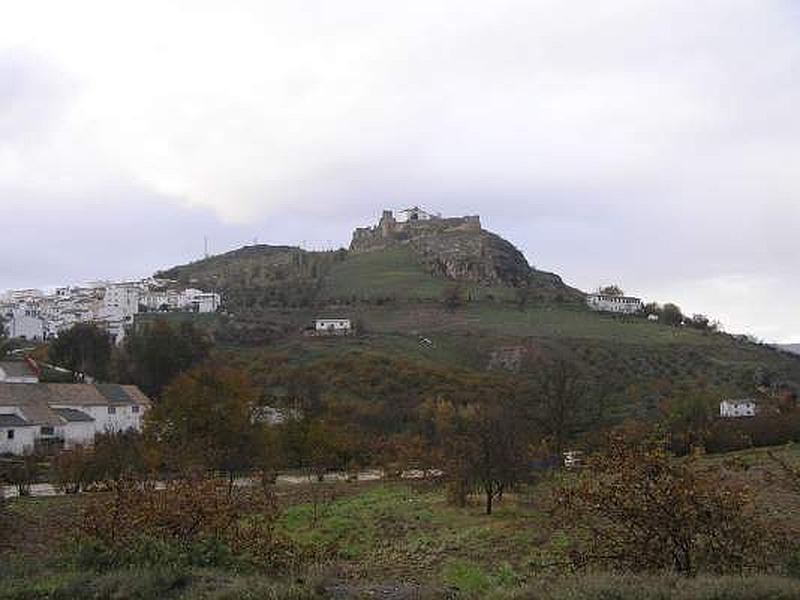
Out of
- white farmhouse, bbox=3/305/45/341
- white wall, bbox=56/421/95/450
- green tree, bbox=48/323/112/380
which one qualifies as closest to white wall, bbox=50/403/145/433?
white wall, bbox=56/421/95/450

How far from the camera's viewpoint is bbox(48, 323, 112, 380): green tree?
6869 cm

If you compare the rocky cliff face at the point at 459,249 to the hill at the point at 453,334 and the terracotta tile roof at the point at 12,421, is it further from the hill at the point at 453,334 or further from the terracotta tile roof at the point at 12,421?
the terracotta tile roof at the point at 12,421

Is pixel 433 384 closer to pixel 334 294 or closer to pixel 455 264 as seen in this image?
pixel 334 294

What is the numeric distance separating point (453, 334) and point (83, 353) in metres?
37.3

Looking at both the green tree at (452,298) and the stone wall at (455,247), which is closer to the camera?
the green tree at (452,298)

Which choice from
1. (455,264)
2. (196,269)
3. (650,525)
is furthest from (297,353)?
(196,269)

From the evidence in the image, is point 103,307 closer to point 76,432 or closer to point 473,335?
point 473,335

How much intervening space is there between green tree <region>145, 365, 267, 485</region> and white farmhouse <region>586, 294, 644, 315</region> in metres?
80.2

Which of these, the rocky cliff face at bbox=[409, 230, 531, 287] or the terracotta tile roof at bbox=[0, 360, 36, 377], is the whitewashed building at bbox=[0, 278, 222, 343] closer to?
the terracotta tile roof at bbox=[0, 360, 36, 377]

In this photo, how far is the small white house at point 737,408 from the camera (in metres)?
53.1

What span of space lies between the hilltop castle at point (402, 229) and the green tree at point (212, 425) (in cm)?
11654

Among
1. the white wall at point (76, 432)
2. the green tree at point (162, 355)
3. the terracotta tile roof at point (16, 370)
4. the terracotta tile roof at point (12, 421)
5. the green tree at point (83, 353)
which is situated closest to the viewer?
the terracotta tile roof at point (12, 421)

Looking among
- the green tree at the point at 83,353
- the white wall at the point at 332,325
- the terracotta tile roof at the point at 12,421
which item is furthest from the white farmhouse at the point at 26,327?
the terracotta tile roof at the point at 12,421

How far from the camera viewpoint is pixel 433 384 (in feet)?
219
